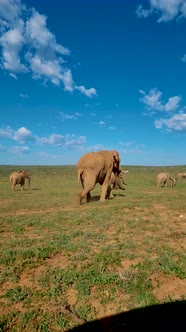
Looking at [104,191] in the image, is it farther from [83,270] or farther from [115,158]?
[83,270]

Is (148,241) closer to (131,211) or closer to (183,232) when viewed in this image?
(183,232)

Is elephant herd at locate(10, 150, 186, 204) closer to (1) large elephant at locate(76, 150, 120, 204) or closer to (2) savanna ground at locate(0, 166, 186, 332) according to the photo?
(1) large elephant at locate(76, 150, 120, 204)

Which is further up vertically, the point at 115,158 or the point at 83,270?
the point at 115,158

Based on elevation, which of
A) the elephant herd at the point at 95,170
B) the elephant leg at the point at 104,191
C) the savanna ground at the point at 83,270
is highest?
the elephant herd at the point at 95,170

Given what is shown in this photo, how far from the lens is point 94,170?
14.3 m

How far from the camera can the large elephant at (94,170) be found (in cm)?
1425

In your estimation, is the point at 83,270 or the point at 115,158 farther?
the point at 115,158

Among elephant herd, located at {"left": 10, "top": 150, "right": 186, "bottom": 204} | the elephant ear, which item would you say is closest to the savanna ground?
elephant herd, located at {"left": 10, "top": 150, "right": 186, "bottom": 204}

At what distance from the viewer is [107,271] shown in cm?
573

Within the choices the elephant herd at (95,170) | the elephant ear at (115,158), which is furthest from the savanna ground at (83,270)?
the elephant ear at (115,158)

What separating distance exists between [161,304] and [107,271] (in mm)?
1380

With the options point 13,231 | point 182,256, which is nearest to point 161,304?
point 182,256

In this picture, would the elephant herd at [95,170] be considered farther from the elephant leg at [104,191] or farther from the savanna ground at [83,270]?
the savanna ground at [83,270]

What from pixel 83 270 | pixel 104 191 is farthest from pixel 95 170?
pixel 83 270
